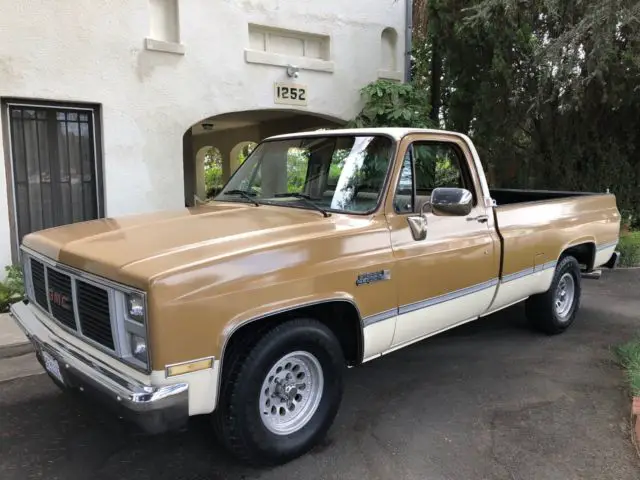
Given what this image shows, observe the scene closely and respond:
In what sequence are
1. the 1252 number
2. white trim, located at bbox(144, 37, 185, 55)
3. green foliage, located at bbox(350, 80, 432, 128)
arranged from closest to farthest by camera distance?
white trim, located at bbox(144, 37, 185, 55)
the 1252 number
green foliage, located at bbox(350, 80, 432, 128)

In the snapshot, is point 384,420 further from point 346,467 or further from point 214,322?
point 214,322

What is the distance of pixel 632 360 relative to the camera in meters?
4.82

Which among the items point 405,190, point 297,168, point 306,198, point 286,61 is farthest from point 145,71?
point 405,190

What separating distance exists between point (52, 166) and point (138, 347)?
5.07 meters

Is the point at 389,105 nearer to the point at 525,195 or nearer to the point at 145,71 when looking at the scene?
the point at 525,195

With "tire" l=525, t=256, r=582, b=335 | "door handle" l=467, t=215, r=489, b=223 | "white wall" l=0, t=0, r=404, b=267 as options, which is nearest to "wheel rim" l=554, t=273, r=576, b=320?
"tire" l=525, t=256, r=582, b=335

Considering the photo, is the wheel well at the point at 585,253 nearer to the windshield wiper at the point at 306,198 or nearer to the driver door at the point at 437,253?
the driver door at the point at 437,253

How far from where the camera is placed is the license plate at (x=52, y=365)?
3.12m

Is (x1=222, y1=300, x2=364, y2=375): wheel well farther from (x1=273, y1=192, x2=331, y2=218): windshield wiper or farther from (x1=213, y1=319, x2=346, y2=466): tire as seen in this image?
(x1=273, y1=192, x2=331, y2=218): windshield wiper

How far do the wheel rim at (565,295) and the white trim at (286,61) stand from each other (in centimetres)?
497

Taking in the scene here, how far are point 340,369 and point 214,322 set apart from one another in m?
0.99

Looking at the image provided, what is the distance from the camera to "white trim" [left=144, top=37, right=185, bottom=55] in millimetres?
7152

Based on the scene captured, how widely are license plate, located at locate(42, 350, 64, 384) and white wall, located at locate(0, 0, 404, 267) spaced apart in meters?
3.83

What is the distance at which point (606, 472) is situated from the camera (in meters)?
3.23
